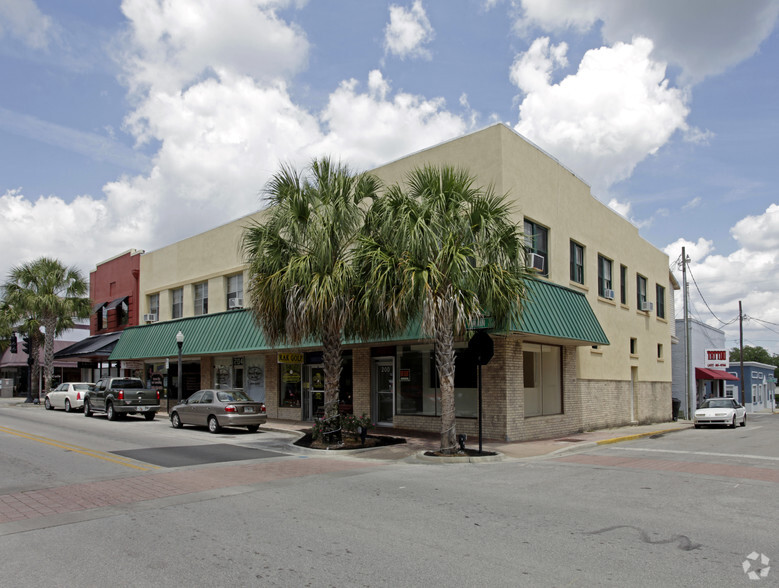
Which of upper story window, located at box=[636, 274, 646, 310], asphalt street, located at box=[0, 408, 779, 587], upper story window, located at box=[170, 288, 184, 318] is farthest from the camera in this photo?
upper story window, located at box=[170, 288, 184, 318]

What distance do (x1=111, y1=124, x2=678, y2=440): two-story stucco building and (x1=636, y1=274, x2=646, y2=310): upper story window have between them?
0.32 feet

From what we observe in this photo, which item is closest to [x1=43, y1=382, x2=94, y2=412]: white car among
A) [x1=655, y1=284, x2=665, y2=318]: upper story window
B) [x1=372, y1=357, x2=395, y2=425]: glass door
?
[x1=372, y1=357, x2=395, y2=425]: glass door

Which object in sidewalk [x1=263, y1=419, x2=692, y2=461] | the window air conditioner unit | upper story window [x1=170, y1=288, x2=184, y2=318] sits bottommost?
→ sidewalk [x1=263, y1=419, x2=692, y2=461]

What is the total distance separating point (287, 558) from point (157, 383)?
86.8ft

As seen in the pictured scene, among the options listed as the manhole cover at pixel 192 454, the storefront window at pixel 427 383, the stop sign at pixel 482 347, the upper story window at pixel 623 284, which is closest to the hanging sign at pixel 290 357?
the storefront window at pixel 427 383

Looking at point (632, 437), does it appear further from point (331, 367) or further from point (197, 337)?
point (197, 337)

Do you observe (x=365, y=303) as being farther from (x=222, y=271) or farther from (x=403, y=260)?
(x=222, y=271)

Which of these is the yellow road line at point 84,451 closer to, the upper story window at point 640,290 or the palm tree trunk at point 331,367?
the palm tree trunk at point 331,367

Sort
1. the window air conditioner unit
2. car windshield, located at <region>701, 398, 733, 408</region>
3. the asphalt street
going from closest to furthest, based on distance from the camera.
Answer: the asphalt street
the window air conditioner unit
car windshield, located at <region>701, 398, 733, 408</region>

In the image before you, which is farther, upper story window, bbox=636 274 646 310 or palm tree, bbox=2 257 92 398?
palm tree, bbox=2 257 92 398

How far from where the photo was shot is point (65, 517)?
8172 mm

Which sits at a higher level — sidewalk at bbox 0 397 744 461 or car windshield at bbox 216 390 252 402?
car windshield at bbox 216 390 252 402

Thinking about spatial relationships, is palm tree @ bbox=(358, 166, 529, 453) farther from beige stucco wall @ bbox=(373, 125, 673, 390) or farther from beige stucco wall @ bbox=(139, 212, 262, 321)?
beige stucco wall @ bbox=(139, 212, 262, 321)

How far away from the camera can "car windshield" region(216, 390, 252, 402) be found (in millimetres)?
20609
